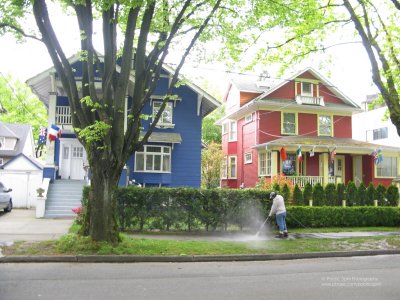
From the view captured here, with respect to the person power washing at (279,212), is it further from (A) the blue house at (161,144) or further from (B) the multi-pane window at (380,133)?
(B) the multi-pane window at (380,133)

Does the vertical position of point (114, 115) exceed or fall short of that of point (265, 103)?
it falls short

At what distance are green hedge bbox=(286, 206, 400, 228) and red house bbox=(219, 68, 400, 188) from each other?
23.0ft

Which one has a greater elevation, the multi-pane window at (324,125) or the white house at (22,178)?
the multi-pane window at (324,125)

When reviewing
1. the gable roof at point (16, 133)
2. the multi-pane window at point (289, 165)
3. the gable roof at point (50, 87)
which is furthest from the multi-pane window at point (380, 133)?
the gable roof at point (16, 133)

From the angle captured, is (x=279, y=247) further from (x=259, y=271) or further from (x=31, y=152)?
(x=31, y=152)

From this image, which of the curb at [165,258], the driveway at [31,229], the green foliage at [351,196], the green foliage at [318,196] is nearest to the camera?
the curb at [165,258]

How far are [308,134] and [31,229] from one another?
19.5m

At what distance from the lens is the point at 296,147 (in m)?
24.8

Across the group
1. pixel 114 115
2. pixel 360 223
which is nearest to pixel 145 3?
pixel 114 115

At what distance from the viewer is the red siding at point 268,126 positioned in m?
26.9

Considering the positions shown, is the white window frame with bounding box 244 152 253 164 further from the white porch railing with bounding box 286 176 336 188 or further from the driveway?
the driveway

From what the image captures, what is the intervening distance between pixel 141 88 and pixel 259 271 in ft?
18.7

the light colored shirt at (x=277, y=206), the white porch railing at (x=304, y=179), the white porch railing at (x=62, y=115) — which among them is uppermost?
the white porch railing at (x=62, y=115)

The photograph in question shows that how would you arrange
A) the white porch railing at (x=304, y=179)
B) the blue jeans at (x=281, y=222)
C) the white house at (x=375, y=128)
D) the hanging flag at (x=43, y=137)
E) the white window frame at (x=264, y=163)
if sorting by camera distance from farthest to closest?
the white house at (x=375, y=128)
the white window frame at (x=264, y=163)
the white porch railing at (x=304, y=179)
the hanging flag at (x=43, y=137)
the blue jeans at (x=281, y=222)
